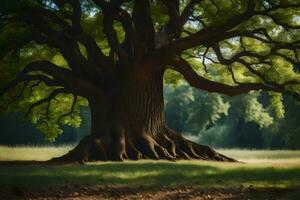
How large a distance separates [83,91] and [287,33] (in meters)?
10.6

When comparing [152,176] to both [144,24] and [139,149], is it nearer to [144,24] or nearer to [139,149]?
[139,149]

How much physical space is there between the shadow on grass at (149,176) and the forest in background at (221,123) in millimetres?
33283

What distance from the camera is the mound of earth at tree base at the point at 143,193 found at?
12078mm

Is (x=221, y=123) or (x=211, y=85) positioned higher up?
(x=221, y=123)

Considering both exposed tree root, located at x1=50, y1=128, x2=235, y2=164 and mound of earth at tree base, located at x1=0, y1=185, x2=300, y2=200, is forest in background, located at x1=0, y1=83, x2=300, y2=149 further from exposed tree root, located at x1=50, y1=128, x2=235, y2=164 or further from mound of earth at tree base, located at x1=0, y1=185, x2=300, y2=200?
mound of earth at tree base, located at x1=0, y1=185, x2=300, y2=200

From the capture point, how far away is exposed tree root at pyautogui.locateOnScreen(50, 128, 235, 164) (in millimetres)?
21844

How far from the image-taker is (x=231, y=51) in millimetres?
30703

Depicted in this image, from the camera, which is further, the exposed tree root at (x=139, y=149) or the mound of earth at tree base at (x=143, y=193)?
the exposed tree root at (x=139, y=149)

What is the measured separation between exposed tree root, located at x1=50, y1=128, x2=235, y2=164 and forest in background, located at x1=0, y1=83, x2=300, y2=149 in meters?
26.5

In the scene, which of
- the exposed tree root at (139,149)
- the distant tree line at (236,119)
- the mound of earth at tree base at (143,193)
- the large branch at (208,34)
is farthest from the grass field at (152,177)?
the distant tree line at (236,119)

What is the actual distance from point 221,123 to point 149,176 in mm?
66291

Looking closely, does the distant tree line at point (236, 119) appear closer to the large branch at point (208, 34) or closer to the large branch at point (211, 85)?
the large branch at point (211, 85)

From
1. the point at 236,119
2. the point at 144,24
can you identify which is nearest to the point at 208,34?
the point at 144,24

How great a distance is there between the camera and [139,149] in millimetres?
23188
